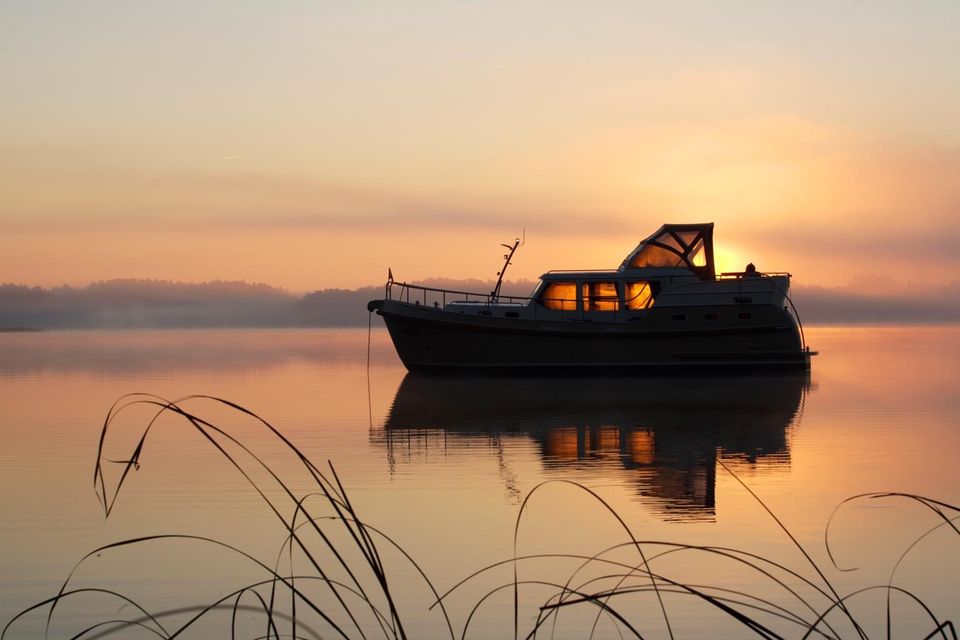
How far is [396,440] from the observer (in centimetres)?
1355

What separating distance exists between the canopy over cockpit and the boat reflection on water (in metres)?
2.90

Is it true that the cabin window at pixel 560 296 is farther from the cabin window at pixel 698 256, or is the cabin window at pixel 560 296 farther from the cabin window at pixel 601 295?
the cabin window at pixel 698 256

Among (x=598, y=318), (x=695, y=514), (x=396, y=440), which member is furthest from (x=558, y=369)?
(x=695, y=514)

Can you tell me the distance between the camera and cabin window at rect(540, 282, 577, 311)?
1043 inches

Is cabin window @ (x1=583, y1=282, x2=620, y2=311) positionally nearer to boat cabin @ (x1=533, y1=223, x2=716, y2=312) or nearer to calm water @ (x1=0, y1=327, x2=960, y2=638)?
boat cabin @ (x1=533, y1=223, x2=716, y2=312)

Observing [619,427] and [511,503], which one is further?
[619,427]

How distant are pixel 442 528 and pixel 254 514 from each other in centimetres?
152

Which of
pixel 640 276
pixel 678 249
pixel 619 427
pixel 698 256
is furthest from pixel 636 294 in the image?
pixel 619 427

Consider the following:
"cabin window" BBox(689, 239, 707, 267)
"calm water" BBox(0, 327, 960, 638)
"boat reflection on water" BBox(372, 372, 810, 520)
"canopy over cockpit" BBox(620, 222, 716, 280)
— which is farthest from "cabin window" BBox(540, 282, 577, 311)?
"calm water" BBox(0, 327, 960, 638)

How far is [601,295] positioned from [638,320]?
1.09 metres

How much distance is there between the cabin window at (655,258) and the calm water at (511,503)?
22.2 ft

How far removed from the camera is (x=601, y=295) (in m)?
26.5

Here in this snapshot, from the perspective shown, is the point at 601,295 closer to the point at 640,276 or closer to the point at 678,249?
Result: the point at 640,276

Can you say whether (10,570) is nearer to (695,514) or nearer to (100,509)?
(100,509)
